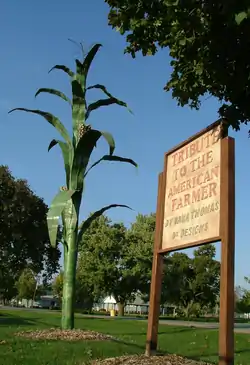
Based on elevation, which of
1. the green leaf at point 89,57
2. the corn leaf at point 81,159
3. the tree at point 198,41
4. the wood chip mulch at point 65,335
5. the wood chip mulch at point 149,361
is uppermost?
the green leaf at point 89,57

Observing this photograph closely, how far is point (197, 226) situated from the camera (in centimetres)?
778

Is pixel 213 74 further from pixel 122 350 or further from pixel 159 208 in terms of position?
pixel 122 350

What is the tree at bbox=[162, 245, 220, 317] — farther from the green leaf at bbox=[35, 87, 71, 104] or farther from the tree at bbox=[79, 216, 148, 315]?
the green leaf at bbox=[35, 87, 71, 104]

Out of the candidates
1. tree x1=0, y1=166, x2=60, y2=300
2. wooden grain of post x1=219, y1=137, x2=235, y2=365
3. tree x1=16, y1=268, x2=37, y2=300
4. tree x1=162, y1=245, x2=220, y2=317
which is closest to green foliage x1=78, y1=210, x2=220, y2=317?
tree x1=162, y1=245, x2=220, y2=317

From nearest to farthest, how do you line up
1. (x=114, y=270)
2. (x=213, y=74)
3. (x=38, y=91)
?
(x=213, y=74) → (x=38, y=91) → (x=114, y=270)

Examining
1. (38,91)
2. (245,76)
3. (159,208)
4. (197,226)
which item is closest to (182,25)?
(245,76)

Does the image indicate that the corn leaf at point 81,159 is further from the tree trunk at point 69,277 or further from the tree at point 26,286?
the tree at point 26,286

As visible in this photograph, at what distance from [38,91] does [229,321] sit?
1089 centimetres

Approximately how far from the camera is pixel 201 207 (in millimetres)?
7785

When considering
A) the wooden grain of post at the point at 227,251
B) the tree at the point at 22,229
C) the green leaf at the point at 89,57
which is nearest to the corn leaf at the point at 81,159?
the green leaf at the point at 89,57

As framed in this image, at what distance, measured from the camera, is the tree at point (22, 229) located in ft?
121

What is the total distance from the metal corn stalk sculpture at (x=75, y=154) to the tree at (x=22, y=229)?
71.9 ft

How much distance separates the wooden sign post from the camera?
6.73 m

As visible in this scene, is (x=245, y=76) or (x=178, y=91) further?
(x=178, y=91)
